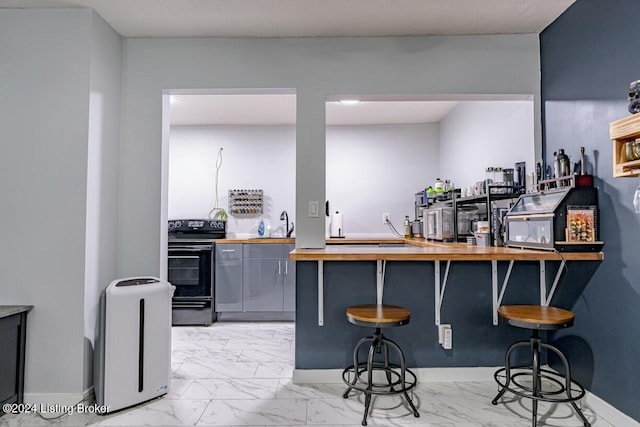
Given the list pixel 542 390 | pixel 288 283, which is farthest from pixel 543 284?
pixel 288 283

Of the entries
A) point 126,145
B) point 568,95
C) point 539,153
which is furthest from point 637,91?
point 126,145

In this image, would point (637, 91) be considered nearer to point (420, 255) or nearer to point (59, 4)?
point (420, 255)

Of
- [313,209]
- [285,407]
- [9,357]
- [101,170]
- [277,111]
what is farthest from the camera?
[277,111]

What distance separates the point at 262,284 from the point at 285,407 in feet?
7.37

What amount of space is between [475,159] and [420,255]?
2.06m

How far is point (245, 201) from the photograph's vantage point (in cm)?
513

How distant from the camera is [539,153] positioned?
2.82m

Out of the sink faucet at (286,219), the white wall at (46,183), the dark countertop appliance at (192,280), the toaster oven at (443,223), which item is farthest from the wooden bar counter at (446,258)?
the sink faucet at (286,219)

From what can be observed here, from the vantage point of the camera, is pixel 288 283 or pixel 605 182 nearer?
pixel 605 182

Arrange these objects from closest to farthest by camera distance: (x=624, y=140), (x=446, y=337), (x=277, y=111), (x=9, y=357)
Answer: (x=624, y=140) < (x=9, y=357) < (x=446, y=337) < (x=277, y=111)

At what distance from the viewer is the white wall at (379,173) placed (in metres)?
5.23

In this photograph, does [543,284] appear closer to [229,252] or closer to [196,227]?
[229,252]

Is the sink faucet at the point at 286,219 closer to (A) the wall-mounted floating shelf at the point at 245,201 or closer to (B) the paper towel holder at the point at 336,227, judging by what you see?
(A) the wall-mounted floating shelf at the point at 245,201

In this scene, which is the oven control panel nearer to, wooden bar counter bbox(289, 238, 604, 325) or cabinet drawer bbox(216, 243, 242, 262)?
cabinet drawer bbox(216, 243, 242, 262)
